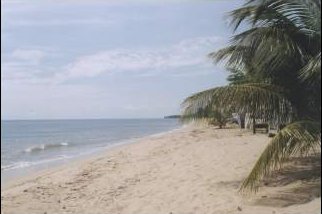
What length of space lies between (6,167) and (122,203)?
14.4 m

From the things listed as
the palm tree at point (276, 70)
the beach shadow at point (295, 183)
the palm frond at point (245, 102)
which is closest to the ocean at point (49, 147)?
the palm frond at point (245, 102)

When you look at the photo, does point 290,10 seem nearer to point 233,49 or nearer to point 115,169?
point 233,49

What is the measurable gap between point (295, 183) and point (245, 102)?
170 centimetres

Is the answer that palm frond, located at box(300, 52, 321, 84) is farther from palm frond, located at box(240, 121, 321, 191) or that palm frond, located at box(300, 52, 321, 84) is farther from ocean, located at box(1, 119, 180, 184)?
ocean, located at box(1, 119, 180, 184)

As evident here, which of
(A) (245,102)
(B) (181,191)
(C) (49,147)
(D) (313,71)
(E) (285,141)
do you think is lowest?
(C) (49,147)

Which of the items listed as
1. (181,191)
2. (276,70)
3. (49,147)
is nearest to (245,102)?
(276,70)

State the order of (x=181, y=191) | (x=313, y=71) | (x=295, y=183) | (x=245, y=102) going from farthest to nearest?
(x=181, y=191), (x=295, y=183), (x=245, y=102), (x=313, y=71)

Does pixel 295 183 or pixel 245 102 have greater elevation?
pixel 245 102

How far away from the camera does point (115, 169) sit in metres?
14.4

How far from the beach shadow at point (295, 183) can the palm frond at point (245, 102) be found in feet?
3.71

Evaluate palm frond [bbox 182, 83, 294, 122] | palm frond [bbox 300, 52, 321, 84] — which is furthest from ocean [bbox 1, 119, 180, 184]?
palm frond [bbox 300, 52, 321, 84]

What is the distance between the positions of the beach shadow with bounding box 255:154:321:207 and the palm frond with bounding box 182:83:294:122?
44.5 inches

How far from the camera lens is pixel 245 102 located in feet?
28.0

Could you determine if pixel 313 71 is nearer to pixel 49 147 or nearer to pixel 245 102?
pixel 245 102
